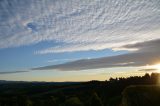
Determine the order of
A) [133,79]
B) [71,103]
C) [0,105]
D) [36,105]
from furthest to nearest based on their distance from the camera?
[133,79]
[0,105]
[36,105]
[71,103]

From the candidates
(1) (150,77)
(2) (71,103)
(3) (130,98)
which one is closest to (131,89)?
(3) (130,98)

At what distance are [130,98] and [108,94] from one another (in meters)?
97.6

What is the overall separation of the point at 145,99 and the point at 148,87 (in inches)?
113

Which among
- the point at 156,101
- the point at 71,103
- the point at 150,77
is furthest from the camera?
the point at 150,77

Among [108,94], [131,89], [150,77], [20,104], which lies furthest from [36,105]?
[131,89]

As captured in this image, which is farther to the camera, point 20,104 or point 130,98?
point 20,104

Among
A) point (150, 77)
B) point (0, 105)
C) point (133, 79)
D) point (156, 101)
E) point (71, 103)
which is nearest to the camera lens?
point (156, 101)

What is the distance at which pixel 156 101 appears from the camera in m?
51.9

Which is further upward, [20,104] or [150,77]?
[150,77]

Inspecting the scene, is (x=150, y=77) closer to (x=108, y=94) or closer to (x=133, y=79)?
(x=133, y=79)

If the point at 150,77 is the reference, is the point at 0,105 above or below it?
below

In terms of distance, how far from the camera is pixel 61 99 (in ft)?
516

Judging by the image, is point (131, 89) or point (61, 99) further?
point (61, 99)

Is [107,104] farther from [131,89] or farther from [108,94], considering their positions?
[131,89]
